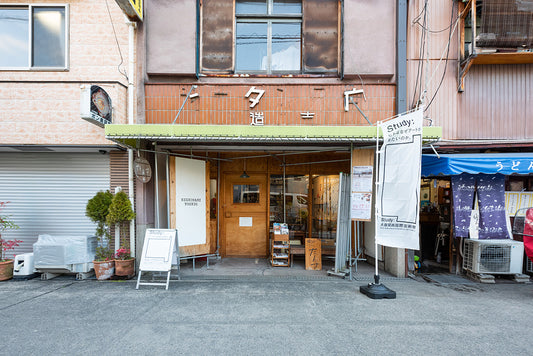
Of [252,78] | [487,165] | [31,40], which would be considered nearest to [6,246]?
[31,40]

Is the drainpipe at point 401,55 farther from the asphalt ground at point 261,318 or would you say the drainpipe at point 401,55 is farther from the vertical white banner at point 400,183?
the asphalt ground at point 261,318

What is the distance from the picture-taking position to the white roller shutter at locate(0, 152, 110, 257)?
7.11 meters

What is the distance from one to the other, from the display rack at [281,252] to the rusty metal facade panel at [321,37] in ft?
15.1

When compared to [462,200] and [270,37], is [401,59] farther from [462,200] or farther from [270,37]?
[462,200]

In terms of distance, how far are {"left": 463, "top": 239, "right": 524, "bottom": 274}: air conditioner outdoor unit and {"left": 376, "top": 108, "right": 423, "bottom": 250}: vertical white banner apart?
9.79 ft

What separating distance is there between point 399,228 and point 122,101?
689cm

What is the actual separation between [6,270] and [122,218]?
9.71 feet

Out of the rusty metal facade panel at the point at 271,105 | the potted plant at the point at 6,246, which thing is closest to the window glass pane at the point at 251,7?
the rusty metal facade panel at the point at 271,105

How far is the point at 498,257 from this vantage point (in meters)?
→ 6.46

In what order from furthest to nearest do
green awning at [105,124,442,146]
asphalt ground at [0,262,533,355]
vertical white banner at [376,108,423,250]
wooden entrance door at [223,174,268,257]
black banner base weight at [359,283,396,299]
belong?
wooden entrance door at [223,174,268,257]
green awning at [105,124,442,146]
black banner base weight at [359,283,396,299]
vertical white banner at [376,108,423,250]
asphalt ground at [0,262,533,355]

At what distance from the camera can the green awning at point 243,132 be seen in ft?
18.2

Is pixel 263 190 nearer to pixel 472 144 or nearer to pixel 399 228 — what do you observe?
pixel 399 228

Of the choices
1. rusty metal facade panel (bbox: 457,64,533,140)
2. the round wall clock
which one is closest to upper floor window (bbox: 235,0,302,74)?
the round wall clock

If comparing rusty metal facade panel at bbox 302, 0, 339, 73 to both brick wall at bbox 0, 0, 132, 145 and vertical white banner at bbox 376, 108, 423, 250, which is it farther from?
brick wall at bbox 0, 0, 132, 145
